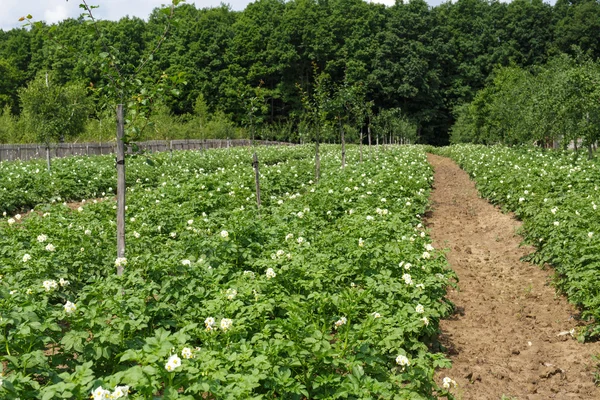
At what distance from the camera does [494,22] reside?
255 ft

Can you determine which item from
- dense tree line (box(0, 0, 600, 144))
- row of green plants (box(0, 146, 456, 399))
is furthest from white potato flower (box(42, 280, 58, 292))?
dense tree line (box(0, 0, 600, 144))

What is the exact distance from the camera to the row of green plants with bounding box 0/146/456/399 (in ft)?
10.3

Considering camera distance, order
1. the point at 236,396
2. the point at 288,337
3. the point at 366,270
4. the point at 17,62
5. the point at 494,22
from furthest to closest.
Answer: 1. the point at 494,22
2. the point at 17,62
3. the point at 366,270
4. the point at 288,337
5. the point at 236,396

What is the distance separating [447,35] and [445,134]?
18.3 meters

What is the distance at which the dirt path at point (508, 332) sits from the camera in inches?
189

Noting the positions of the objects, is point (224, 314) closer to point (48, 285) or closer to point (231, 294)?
point (231, 294)

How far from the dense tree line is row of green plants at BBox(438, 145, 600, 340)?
56.1 meters

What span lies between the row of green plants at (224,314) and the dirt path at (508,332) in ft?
1.72

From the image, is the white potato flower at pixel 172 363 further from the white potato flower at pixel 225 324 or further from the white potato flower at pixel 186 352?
the white potato flower at pixel 225 324

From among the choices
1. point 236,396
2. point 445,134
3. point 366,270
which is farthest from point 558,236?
point 445,134

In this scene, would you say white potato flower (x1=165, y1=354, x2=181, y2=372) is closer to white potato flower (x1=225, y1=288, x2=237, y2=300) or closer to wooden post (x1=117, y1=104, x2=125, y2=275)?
white potato flower (x1=225, y1=288, x2=237, y2=300)

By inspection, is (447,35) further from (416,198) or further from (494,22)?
(416,198)

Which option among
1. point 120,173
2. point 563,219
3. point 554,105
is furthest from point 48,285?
point 554,105

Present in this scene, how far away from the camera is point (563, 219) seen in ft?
26.0
